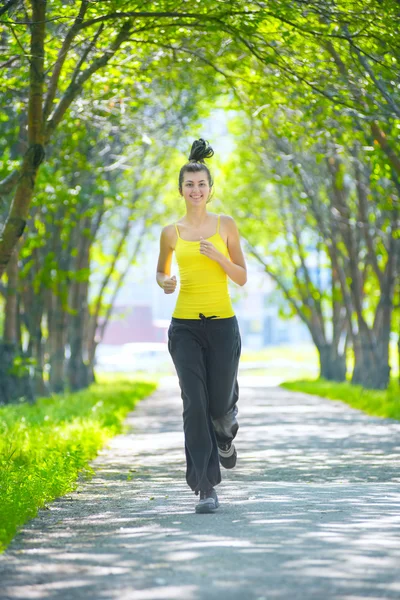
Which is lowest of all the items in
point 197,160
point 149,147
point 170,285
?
point 170,285

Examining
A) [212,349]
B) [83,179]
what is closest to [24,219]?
[212,349]

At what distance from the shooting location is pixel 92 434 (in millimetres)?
13055

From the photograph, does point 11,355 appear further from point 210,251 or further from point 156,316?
point 156,316

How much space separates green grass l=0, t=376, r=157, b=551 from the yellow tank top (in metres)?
1.64

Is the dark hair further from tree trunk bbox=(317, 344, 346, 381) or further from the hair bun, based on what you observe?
tree trunk bbox=(317, 344, 346, 381)

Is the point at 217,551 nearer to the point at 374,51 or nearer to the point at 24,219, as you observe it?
the point at 24,219

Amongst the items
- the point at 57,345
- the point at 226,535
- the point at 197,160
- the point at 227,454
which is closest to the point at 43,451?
the point at 227,454

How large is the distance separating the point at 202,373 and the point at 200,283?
1.96 feet

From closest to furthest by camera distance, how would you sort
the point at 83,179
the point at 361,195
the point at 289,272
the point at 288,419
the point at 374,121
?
the point at 374,121 → the point at 288,419 → the point at 83,179 → the point at 361,195 → the point at 289,272

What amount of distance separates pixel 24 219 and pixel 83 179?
30.8 ft

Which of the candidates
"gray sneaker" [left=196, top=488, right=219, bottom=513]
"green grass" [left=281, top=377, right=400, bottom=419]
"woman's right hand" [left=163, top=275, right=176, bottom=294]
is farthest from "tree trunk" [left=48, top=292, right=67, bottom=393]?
"gray sneaker" [left=196, top=488, right=219, bottom=513]

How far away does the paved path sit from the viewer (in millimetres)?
5016

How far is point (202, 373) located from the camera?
7602mm

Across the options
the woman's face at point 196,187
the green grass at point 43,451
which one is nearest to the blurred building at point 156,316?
the green grass at point 43,451
